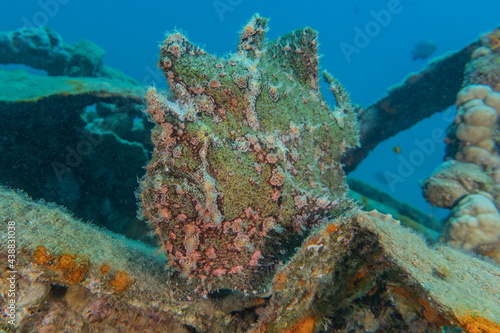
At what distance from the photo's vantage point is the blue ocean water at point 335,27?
371ft

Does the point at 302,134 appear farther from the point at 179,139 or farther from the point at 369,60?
the point at 369,60

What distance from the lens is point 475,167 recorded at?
591 centimetres

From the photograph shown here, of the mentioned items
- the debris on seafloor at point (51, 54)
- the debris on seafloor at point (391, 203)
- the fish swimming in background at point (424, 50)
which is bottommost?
the debris on seafloor at point (391, 203)

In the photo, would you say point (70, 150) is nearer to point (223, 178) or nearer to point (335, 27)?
point (223, 178)

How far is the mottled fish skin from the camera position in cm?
241

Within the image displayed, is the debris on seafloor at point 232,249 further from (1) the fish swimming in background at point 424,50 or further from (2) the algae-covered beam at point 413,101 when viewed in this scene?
(1) the fish swimming in background at point 424,50

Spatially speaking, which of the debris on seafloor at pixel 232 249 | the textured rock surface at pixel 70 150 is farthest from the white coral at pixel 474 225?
the textured rock surface at pixel 70 150

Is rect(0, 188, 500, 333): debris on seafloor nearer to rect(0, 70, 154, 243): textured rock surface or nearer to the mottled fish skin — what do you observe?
the mottled fish skin

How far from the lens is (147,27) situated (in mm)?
125250

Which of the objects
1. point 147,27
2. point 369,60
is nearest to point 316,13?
point 369,60

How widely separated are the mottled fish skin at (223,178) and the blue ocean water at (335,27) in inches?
4472

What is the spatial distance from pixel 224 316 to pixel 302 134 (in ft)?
7.26

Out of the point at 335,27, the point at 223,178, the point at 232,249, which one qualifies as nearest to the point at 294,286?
the point at 232,249

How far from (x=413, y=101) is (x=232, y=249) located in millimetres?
7582
